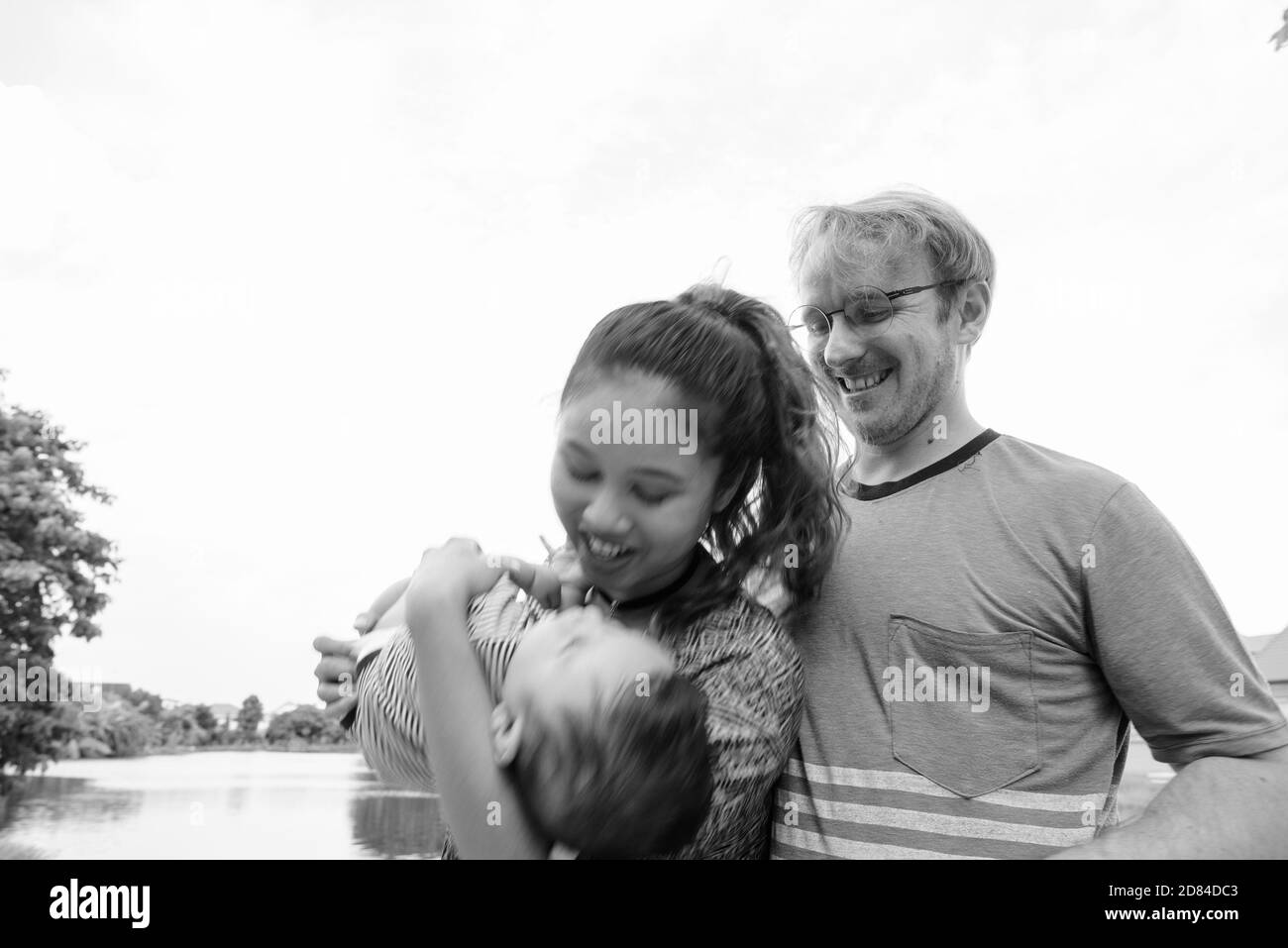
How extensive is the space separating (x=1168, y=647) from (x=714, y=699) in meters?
0.79

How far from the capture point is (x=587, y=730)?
1.17 m

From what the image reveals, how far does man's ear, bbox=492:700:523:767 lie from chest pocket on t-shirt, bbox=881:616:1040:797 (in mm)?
717

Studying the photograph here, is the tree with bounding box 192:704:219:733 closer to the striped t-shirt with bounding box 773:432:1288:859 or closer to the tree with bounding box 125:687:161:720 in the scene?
the tree with bounding box 125:687:161:720

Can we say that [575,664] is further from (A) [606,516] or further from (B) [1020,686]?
(B) [1020,686]

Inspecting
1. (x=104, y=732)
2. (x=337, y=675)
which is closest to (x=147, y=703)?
(x=104, y=732)

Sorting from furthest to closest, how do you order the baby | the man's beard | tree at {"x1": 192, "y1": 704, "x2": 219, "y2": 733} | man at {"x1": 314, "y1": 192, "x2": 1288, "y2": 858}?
tree at {"x1": 192, "y1": 704, "x2": 219, "y2": 733} → the man's beard → man at {"x1": 314, "y1": 192, "x2": 1288, "y2": 858} → the baby

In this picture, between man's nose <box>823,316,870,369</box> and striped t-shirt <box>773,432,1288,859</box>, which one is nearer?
striped t-shirt <box>773,432,1288,859</box>

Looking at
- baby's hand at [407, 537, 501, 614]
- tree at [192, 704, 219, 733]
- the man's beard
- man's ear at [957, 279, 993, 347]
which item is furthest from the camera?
tree at [192, 704, 219, 733]

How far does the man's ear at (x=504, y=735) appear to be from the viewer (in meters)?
1.19

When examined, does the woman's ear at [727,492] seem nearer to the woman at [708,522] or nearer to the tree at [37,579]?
the woman at [708,522]

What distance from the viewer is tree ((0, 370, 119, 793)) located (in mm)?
14945

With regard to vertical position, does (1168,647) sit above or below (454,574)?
below

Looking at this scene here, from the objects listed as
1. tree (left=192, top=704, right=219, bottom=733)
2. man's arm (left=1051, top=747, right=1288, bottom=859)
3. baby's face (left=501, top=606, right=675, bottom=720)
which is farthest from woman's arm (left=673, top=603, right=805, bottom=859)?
tree (left=192, top=704, right=219, bottom=733)

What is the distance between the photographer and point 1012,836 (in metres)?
1.54
